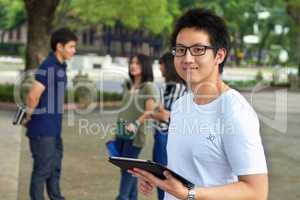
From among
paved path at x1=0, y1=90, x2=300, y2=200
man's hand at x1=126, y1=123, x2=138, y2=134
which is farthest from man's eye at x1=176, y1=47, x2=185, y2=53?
paved path at x1=0, y1=90, x2=300, y2=200

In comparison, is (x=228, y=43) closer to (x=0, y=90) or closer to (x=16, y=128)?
(x=16, y=128)

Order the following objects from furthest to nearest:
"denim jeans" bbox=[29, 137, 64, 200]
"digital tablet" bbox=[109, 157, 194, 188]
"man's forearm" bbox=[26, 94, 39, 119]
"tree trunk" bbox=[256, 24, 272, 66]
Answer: "tree trunk" bbox=[256, 24, 272, 66]
"denim jeans" bbox=[29, 137, 64, 200]
"man's forearm" bbox=[26, 94, 39, 119]
"digital tablet" bbox=[109, 157, 194, 188]

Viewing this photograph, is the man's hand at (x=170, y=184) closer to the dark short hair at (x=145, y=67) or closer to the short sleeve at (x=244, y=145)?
the short sleeve at (x=244, y=145)

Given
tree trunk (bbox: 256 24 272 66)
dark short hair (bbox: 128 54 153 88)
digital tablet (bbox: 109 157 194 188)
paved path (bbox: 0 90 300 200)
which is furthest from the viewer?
tree trunk (bbox: 256 24 272 66)

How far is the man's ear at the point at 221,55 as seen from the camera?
7.16 ft

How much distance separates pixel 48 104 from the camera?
511 cm

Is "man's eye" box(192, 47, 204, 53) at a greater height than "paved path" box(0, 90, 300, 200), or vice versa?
"man's eye" box(192, 47, 204, 53)

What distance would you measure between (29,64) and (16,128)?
4744mm

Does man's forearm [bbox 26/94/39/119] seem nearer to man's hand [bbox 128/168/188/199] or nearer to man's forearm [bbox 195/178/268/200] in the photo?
man's hand [bbox 128/168/188/199]

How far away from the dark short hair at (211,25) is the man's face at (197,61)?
0.02m

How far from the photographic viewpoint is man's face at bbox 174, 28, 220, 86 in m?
2.14

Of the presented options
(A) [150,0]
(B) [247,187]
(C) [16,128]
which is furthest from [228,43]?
Result: (A) [150,0]

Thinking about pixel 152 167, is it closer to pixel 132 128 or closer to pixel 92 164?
pixel 132 128

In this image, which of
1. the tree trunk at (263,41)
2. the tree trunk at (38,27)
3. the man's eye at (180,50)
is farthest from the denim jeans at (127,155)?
the tree trunk at (263,41)
